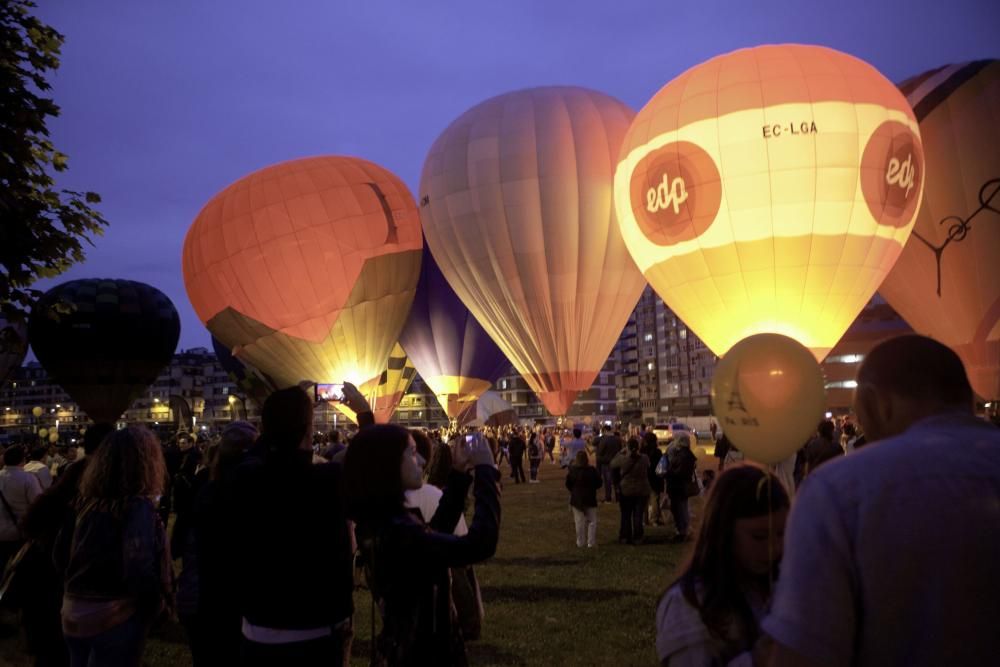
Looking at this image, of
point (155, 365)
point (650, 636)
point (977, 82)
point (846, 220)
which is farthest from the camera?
point (155, 365)

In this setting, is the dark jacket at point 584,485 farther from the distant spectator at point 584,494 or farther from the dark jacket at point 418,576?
the dark jacket at point 418,576

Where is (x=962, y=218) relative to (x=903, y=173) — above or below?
below

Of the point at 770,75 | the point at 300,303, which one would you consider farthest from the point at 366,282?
the point at 770,75

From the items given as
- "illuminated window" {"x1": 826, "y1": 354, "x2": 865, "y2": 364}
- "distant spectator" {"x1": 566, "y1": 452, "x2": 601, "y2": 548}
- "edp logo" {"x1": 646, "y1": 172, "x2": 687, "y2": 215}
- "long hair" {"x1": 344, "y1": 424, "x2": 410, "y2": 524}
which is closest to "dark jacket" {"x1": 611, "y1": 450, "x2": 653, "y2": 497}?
"distant spectator" {"x1": 566, "y1": 452, "x2": 601, "y2": 548}

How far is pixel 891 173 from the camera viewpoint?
1438cm

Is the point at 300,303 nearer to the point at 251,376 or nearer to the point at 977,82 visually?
the point at 251,376

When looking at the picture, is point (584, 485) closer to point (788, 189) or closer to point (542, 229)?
point (788, 189)

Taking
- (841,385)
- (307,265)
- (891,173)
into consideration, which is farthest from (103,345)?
(841,385)

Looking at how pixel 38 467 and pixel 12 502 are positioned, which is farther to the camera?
pixel 38 467

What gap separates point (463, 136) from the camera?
2234cm

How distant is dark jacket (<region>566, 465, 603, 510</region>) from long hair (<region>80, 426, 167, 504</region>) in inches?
294

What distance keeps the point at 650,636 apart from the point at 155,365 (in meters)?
29.5

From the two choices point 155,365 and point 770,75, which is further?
point 155,365

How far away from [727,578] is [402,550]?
1.04m
